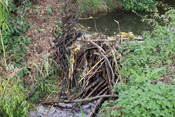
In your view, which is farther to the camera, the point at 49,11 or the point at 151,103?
the point at 49,11

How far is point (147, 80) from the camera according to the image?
2955mm

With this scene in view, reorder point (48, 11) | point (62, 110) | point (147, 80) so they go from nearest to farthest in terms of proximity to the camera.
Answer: point (147, 80) → point (62, 110) → point (48, 11)

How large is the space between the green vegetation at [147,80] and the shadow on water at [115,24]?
295cm

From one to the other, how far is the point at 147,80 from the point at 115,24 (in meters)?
4.95

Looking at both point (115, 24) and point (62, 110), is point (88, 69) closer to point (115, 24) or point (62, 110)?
point (62, 110)

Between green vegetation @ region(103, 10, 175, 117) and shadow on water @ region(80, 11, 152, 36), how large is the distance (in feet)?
9.67

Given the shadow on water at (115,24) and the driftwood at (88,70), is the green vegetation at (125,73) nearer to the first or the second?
the driftwood at (88,70)

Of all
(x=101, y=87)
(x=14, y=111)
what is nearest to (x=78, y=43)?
(x=101, y=87)

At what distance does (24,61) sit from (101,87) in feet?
6.59

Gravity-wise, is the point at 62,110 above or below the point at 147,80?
below

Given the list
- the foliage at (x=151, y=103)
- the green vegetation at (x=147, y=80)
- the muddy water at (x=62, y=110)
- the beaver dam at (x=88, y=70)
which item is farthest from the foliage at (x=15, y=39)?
the foliage at (x=151, y=103)

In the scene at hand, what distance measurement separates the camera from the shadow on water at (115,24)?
7055 mm

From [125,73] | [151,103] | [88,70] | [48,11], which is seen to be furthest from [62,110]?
[48,11]

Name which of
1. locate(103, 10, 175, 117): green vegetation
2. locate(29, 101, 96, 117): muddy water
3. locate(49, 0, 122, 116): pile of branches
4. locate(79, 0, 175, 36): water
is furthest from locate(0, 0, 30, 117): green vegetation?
locate(79, 0, 175, 36): water
